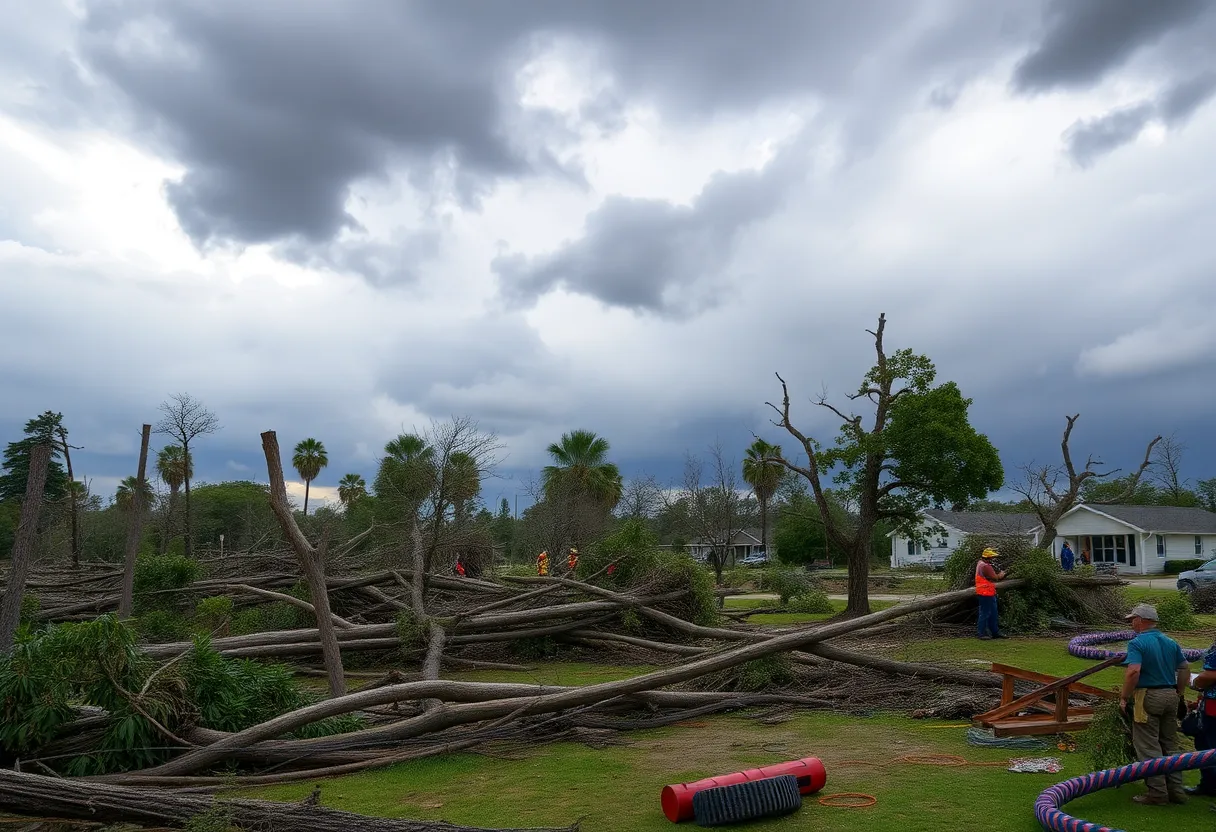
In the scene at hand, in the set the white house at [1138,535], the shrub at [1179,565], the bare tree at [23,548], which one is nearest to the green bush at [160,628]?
the bare tree at [23,548]

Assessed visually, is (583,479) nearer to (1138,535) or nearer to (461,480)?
(461,480)

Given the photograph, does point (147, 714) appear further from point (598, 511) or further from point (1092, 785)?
point (598, 511)

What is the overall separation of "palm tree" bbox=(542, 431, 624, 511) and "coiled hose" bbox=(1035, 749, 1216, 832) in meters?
29.2

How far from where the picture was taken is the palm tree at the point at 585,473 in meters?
34.8

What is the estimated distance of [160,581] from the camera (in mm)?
15562

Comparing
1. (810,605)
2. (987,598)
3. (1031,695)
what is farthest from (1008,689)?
(810,605)

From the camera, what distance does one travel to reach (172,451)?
32.6 metres

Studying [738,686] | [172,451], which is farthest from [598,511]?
[738,686]

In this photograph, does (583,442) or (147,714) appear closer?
(147,714)

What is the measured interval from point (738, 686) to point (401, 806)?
4829mm

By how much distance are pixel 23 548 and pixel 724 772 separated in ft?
26.8

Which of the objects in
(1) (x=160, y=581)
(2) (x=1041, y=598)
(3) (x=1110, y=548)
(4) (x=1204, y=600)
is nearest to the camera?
(2) (x=1041, y=598)

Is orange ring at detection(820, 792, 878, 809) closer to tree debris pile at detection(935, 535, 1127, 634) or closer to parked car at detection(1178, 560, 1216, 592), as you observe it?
tree debris pile at detection(935, 535, 1127, 634)

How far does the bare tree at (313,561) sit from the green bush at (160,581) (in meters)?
7.66
